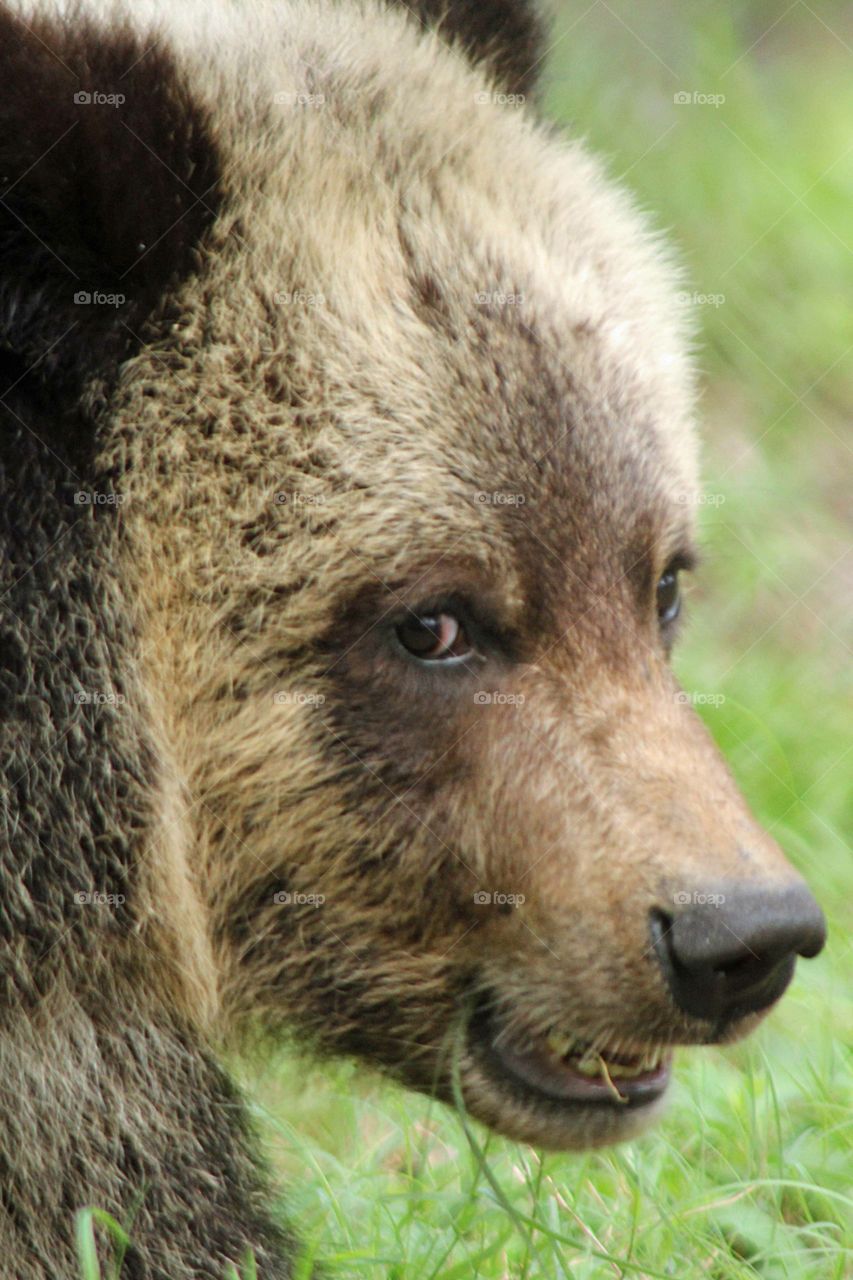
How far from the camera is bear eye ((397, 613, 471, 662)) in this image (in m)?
3.94

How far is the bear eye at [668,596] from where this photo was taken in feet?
15.1

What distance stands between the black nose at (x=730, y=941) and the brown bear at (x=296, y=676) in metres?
0.01

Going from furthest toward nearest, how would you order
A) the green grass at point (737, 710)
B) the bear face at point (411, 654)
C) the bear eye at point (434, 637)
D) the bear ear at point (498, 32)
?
the bear ear at point (498, 32), the green grass at point (737, 710), the bear eye at point (434, 637), the bear face at point (411, 654)

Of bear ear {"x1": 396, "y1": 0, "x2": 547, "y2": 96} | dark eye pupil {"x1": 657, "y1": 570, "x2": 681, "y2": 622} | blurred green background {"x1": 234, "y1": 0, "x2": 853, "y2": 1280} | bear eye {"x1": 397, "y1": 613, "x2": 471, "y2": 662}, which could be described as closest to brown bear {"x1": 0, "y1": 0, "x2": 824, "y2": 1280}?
bear eye {"x1": 397, "y1": 613, "x2": 471, "y2": 662}

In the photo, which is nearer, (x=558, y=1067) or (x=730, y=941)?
(x=730, y=941)

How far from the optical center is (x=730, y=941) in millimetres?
3537

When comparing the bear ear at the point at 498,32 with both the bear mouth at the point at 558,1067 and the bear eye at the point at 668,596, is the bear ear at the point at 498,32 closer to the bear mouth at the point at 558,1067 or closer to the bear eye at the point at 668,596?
the bear eye at the point at 668,596

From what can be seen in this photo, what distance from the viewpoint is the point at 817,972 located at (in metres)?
6.27

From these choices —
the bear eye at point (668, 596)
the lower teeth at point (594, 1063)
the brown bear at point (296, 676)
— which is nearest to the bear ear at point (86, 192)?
the brown bear at point (296, 676)

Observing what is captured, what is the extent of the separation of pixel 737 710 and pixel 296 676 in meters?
3.86

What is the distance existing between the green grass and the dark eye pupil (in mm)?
1341

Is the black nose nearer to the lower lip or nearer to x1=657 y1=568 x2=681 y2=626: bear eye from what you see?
the lower lip

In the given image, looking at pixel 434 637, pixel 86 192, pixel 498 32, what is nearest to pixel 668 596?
pixel 434 637

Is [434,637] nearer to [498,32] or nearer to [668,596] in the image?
[668,596]
